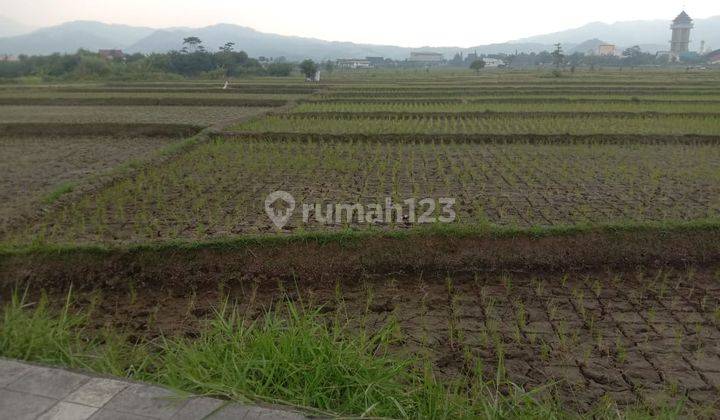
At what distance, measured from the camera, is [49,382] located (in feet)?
7.37

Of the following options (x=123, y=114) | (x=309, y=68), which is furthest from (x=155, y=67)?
(x=123, y=114)

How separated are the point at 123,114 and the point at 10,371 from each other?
14462mm

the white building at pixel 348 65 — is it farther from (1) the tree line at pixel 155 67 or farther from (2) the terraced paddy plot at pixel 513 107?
(2) the terraced paddy plot at pixel 513 107

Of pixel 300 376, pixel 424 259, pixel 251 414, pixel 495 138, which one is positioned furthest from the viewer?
pixel 495 138

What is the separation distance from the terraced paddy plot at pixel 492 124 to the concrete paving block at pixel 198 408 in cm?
936

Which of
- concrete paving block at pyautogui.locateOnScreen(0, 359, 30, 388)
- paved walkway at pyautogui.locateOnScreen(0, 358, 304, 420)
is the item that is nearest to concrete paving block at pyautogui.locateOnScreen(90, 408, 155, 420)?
paved walkway at pyautogui.locateOnScreen(0, 358, 304, 420)

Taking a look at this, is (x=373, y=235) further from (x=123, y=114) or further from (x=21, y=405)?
(x=123, y=114)

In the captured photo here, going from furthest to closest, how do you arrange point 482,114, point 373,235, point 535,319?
point 482,114
point 373,235
point 535,319

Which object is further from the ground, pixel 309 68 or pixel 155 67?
pixel 155 67

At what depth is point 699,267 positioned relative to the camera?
4992 mm

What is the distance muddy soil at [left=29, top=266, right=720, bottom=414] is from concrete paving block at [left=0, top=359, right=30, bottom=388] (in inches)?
59.4

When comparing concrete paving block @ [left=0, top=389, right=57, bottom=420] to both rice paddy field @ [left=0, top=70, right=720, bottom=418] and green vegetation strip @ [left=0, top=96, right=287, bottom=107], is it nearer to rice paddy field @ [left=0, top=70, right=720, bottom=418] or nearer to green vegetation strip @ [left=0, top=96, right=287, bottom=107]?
rice paddy field @ [left=0, top=70, right=720, bottom=418]

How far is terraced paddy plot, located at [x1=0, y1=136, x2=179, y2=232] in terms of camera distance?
6641 millimetres

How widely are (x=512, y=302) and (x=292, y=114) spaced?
436 inches
